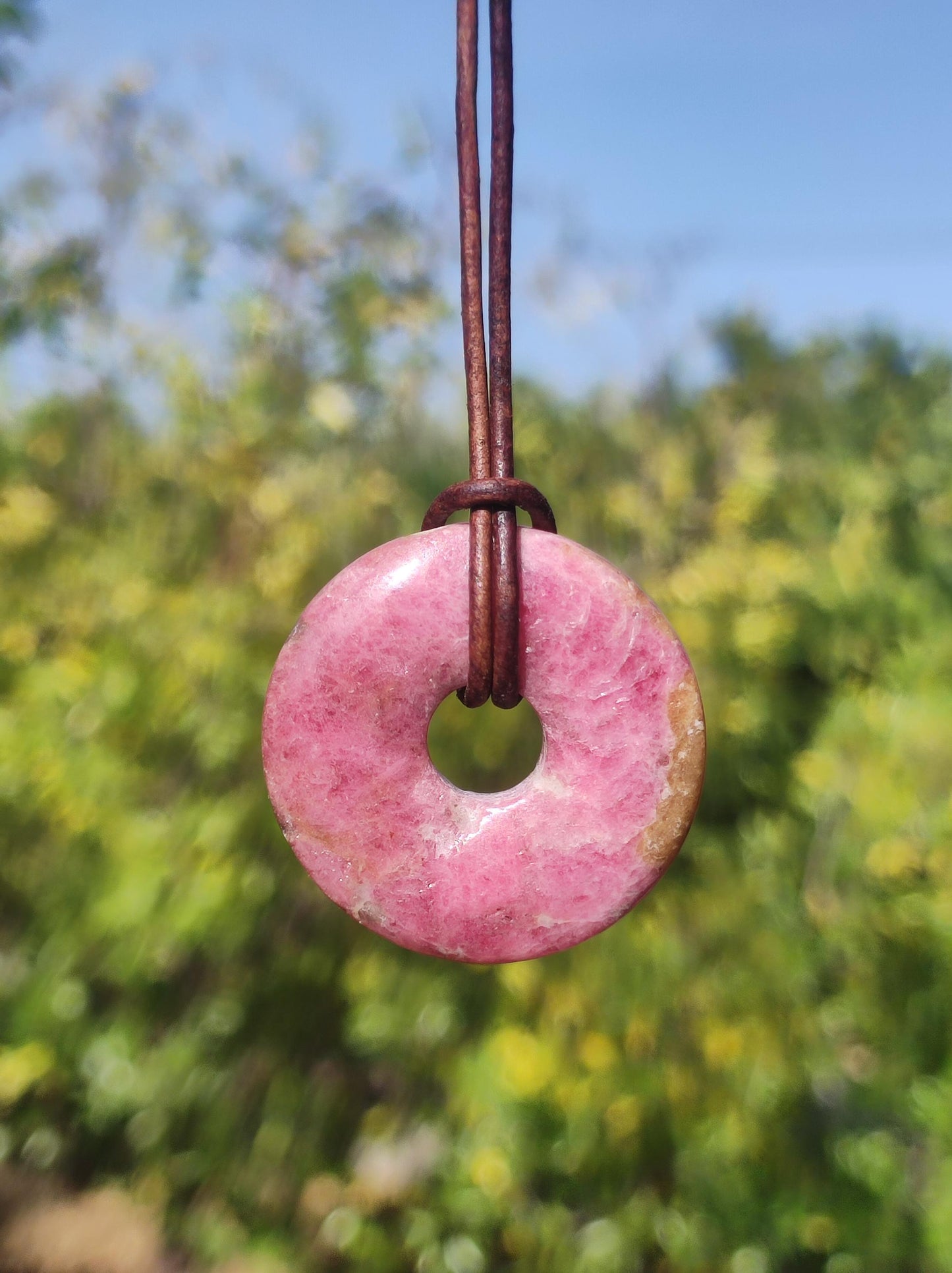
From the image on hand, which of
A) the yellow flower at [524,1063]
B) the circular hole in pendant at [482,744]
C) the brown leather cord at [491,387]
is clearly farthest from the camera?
the circular hole in pendant at [482,744]

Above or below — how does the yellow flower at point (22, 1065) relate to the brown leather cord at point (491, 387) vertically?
below

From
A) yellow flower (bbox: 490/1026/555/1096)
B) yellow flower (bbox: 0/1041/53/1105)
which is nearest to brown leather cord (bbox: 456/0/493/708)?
yellow flower (bbox: 490/1026/555/1096)

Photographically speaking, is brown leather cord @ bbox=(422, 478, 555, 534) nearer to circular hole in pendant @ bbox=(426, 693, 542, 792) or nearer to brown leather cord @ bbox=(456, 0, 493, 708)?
brown leather cord @ bbox=(456, 0, 493, 708)

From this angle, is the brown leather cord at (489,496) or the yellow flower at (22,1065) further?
the yellow flower at (22,1065)

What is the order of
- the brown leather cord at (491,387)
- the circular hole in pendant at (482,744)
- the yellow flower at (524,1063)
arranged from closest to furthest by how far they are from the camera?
1. the brown leather cord at (491,387)
2. the yellow flower at (524,1063)
3. the circular hole in pendant at (482,744)

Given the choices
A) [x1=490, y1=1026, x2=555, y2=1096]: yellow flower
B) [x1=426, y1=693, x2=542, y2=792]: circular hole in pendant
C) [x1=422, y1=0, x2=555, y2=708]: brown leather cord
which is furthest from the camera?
[x1=426, y1=693, x2=542, y2=792]: circular hole in pendant

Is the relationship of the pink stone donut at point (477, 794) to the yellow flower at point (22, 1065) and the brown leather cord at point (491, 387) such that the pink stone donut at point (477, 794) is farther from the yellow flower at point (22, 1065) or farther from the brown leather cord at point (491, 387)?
the yellow flower at point (22, 1065)

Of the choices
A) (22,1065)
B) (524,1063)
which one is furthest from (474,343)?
(22,1065)

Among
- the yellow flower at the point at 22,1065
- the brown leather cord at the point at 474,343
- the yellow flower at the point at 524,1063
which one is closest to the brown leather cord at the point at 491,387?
the brown leather cord at the point at 474,343
